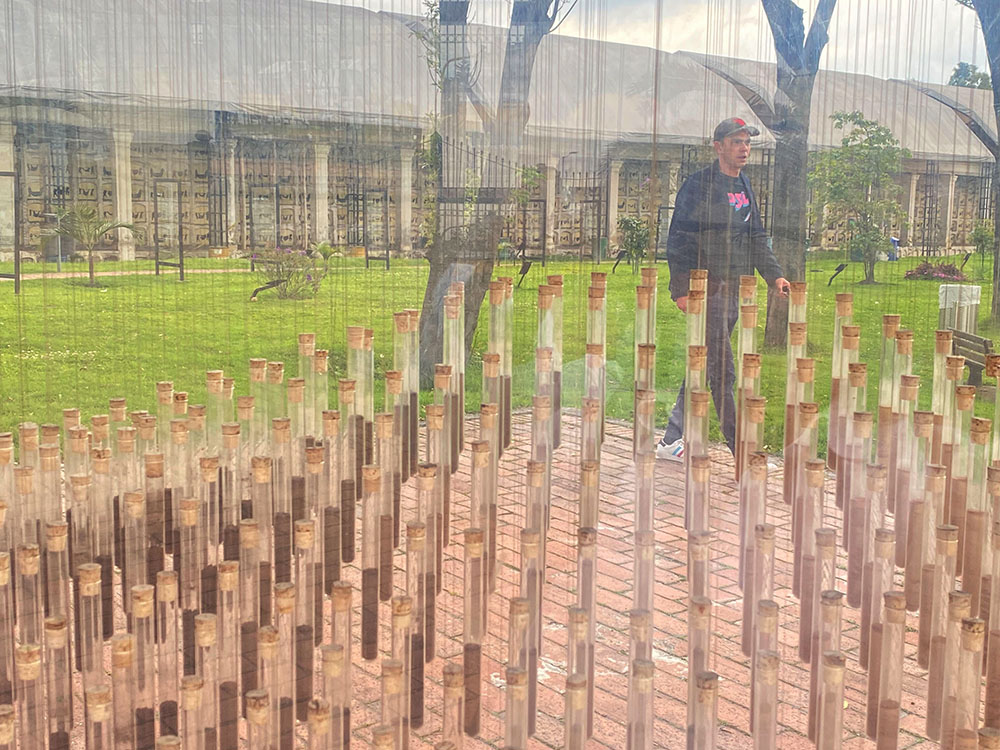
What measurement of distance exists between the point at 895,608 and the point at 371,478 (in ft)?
3.20

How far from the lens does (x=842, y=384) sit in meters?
2.34

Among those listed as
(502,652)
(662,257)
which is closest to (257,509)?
(502,652)

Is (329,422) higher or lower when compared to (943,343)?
lower

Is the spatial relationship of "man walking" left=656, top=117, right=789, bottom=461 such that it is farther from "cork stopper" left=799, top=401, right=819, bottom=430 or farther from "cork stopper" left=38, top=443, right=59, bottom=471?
"cork stopper" left=38, top=443, right=59, bottom=471

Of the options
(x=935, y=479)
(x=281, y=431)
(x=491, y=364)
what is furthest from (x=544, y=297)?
(x=935, y=479)

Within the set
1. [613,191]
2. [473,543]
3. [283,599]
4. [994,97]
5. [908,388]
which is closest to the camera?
[283,599]

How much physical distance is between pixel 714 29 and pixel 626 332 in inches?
28.1

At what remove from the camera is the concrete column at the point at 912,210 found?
2.53m

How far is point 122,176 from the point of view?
2.01m

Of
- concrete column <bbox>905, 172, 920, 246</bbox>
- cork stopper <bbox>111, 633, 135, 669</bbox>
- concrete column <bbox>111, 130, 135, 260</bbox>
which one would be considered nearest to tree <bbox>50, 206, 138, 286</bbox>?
concrete column <bbox>111, 130, 135, 260</bbox>

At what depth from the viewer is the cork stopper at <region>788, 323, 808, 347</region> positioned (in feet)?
7.66

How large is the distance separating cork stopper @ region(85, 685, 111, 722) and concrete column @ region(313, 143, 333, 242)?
0.95 meters

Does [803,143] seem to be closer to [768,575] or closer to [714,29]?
[714,29]

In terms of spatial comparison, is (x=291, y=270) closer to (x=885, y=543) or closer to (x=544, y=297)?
(x=544, y=297)
